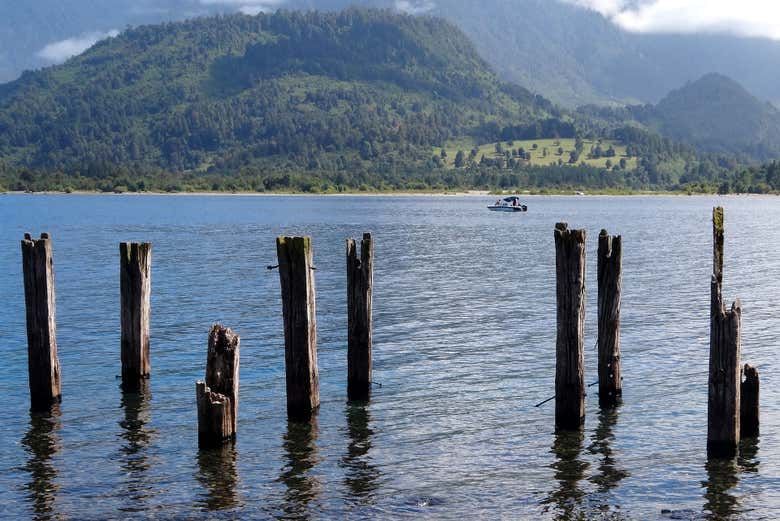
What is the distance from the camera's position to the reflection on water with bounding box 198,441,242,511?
1928cm

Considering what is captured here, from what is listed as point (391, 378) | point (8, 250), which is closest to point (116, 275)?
point (8, 250)

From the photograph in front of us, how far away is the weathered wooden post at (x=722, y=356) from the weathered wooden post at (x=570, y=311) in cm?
288

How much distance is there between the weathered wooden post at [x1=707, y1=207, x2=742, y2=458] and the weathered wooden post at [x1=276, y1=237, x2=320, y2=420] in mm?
8603

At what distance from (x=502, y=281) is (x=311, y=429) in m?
37.1

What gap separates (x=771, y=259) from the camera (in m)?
76.8

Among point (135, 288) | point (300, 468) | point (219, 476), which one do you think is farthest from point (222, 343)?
point (135, 288)

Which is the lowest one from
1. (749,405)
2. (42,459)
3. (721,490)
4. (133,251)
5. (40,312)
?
(721,490)

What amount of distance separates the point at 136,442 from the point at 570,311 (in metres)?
10.4

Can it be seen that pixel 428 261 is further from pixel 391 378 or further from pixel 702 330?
pixel 391 378

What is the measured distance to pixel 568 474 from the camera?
21016 millimetres

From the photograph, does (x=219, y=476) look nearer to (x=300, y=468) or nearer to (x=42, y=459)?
(x=300, y=468)

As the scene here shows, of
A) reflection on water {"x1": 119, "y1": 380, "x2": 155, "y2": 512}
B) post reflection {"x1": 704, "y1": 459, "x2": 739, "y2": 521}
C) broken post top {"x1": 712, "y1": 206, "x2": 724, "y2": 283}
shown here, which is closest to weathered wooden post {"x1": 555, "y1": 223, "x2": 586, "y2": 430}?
broken post top {"x1": 712, "y1": 206, "x2": 724, "y2": 283}

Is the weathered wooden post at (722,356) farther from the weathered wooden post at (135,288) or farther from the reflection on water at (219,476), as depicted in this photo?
the weathered wooden post at (135,288)

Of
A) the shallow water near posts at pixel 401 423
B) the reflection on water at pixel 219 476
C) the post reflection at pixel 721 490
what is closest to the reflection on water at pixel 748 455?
the shallow water near posts at pixel 401 423
